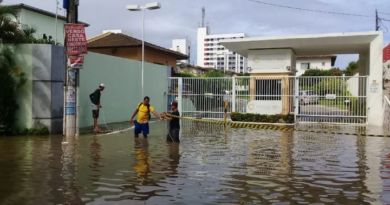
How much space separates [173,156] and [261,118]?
41.6 ft

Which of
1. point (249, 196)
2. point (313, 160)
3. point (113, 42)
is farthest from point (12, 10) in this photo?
point (113, 42)

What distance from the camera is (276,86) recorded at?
26.7 metres

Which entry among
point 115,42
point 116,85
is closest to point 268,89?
point 116,85

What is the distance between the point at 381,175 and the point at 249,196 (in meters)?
3.36

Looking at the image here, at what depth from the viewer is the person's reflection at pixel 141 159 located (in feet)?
31.1

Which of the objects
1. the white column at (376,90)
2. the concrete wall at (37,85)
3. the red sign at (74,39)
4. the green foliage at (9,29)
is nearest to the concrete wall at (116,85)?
the concrete wall at (37,85)

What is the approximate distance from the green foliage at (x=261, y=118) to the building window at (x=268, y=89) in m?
2.25

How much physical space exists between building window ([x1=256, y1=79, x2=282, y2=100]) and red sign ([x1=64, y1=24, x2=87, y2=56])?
12.3 meters

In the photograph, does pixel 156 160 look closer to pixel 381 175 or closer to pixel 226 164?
pixel 226 164

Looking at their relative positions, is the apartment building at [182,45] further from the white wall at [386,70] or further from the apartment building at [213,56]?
the white wall at [386,70]

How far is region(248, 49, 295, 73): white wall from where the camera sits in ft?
91.7

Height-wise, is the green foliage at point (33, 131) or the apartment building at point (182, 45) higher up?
the apartment building at point (182, 45)

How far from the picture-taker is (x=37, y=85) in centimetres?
1742

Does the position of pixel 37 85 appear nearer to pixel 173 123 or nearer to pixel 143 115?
pixel 143 115
